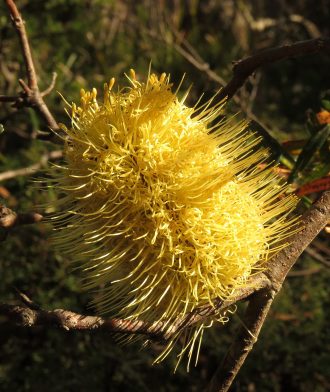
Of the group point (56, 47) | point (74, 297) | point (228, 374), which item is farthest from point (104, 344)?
point (56, 47)

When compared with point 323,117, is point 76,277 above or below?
below

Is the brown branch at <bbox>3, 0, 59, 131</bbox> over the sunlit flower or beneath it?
beneath

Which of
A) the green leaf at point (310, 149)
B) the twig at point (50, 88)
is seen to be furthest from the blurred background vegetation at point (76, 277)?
the twig at point (50, 88)

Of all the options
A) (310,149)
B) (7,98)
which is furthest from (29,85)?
(310,149)

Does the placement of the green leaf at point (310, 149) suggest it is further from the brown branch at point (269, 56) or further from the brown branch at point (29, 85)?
the brown branch at point (29, 85)

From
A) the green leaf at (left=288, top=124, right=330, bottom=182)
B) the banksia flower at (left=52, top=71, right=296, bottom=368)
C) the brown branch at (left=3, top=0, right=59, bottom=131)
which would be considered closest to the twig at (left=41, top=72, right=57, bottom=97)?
the brown branch at (left=3, top=0, right=59, bottom=131)

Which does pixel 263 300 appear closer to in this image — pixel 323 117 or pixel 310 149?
pixel 310 149

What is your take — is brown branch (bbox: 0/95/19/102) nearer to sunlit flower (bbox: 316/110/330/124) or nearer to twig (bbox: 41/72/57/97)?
twig (bbox: 41/72/57/97)

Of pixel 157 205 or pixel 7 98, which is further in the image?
pixel 7 98
